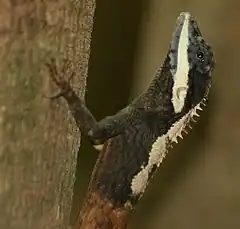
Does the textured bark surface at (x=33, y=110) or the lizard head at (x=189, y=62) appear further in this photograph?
the lizard head at (x=189, y=62)

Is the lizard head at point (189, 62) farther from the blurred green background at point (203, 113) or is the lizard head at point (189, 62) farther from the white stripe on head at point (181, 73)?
the blurred green background at point (203, 113)

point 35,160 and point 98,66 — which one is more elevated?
point 35,160

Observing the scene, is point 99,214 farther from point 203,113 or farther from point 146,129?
point 203,113

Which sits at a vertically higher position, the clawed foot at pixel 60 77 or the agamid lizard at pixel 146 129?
the clawed foot at pixel 60 77

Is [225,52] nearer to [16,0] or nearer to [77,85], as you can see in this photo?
[77,85]

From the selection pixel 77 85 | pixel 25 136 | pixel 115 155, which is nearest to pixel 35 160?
pixel 25 136

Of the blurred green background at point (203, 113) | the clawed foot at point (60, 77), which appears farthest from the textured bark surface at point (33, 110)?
the blurred green background at point (203, 113)
